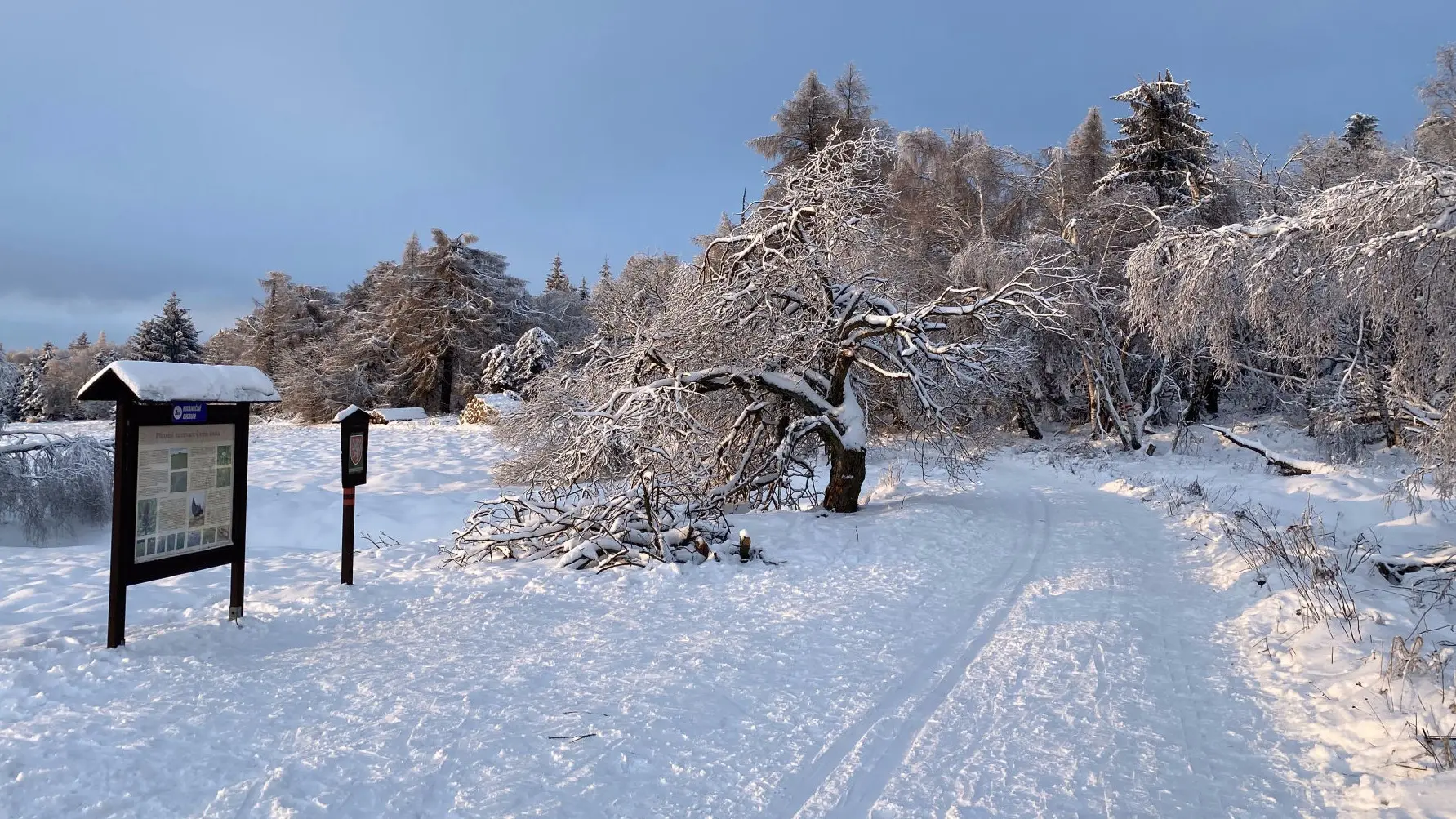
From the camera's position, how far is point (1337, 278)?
18.0ft

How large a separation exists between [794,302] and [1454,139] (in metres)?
12.2

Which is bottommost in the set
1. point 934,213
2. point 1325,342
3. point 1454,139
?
point 1325,342

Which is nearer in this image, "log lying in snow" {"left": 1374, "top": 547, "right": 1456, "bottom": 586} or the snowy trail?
the snowy trail

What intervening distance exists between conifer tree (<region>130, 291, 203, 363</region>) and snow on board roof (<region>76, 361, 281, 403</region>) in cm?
4338

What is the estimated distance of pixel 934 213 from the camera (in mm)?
26594

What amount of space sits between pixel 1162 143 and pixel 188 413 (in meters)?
25.4

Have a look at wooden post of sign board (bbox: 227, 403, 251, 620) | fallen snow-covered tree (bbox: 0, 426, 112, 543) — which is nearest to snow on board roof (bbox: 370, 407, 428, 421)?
fallen snow-covered tree (bbox: 0, 426, 112, 543)

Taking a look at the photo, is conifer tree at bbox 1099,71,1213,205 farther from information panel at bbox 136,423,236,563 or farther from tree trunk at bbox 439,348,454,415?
tree trunk at bbox 439,348,454,415

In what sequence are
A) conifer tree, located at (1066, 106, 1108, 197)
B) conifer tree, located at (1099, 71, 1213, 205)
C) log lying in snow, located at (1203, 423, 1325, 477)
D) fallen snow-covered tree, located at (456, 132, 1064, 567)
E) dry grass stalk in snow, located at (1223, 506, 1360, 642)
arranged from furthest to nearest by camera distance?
conifer tree, located at (1066, 106, 1108, 197), conifer tree, located at (1099, 71, 1213, 205), log lying in snow, located at (1203, 423, 1325, 477), fallen snow-covered tree, located at (456, 132, 1064, 567), dry grass stalk in snow, located at (1223, 506, 1360, 642)

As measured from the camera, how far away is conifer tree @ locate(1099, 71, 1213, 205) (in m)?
21.9

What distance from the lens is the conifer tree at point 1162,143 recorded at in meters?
21.9

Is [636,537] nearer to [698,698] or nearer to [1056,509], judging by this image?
[698,698]

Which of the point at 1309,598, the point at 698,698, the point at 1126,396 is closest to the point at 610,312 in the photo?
the point at 698,698

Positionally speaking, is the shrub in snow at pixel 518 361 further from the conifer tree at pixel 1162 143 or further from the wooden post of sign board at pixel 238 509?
the wooden post of sign board at pixel 238 509
